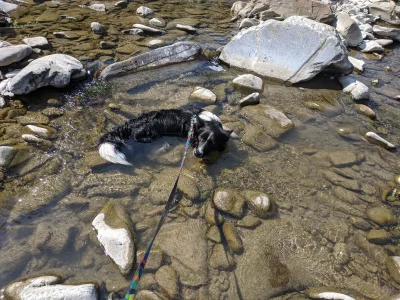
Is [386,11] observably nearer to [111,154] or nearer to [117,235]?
[111,154]

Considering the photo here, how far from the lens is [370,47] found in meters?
9.71

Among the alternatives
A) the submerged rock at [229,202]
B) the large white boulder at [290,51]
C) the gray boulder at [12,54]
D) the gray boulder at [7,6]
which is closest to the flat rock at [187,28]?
the large white boulder at [290,51]

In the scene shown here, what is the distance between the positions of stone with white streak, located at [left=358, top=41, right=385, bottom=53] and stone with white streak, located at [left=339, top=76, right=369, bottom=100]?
10.8 ft

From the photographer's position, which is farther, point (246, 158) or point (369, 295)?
point (246, 158)

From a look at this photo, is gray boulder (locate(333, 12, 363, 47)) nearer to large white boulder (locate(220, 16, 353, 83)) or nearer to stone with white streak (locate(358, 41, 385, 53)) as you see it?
stone with white streak (locate(358, 41, 385, 53))

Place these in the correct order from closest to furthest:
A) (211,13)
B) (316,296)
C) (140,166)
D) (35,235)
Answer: (316,296), (35,235), (140,166), (211,13)

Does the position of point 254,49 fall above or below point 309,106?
above

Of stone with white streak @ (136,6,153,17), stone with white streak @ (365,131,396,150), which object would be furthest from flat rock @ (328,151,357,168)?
stone with white streak @ (136,6,153,17)

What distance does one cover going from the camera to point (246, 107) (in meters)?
6.15

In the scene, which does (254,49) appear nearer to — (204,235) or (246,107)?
(246,107)

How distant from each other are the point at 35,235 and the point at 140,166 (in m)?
1.72

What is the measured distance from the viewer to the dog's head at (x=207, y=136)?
15.5 ft

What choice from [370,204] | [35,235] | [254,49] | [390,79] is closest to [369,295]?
[370,204]

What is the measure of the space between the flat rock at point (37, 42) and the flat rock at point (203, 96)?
4.31 metres
